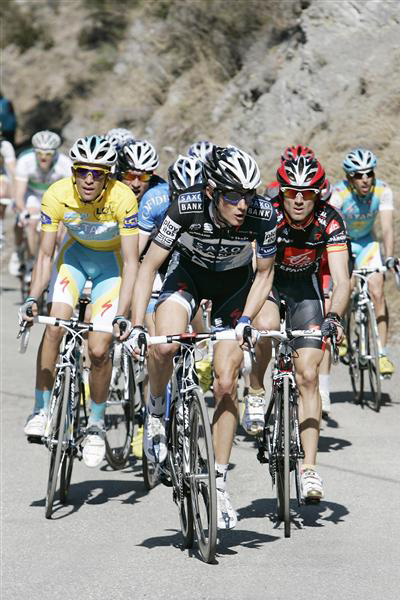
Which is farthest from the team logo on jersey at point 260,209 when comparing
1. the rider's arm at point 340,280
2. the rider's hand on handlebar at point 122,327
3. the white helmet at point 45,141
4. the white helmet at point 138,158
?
the white helmet at point 45,141

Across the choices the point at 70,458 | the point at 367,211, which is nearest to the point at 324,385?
the point at 367,211

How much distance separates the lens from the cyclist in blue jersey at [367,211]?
38.0ft

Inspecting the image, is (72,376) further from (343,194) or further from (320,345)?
(343,194)

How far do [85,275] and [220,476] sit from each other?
7.90ft

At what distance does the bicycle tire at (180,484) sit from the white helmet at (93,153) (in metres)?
1.96

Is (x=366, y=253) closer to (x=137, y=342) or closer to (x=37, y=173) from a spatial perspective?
(x=37, y=173)

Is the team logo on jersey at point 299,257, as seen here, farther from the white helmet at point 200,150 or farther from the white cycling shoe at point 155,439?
the white helmet at point 200,150

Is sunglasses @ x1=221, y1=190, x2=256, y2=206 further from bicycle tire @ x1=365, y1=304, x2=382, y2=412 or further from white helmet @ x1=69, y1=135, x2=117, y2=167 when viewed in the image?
bicycle tire @ x1=365, y1=304, x2=382, y2=412

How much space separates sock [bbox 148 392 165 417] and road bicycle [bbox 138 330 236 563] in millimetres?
454

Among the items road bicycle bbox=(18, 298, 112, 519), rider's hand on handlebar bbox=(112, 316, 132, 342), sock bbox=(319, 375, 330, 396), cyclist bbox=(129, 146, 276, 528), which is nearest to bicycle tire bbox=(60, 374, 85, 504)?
road bicycle bbox=(18, 298, 112, 519)

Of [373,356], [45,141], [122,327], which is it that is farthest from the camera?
[45,141]

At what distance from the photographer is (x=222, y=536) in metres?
7.28

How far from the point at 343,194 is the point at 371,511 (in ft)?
15.7

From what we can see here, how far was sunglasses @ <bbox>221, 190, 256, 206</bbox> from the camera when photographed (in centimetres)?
694
